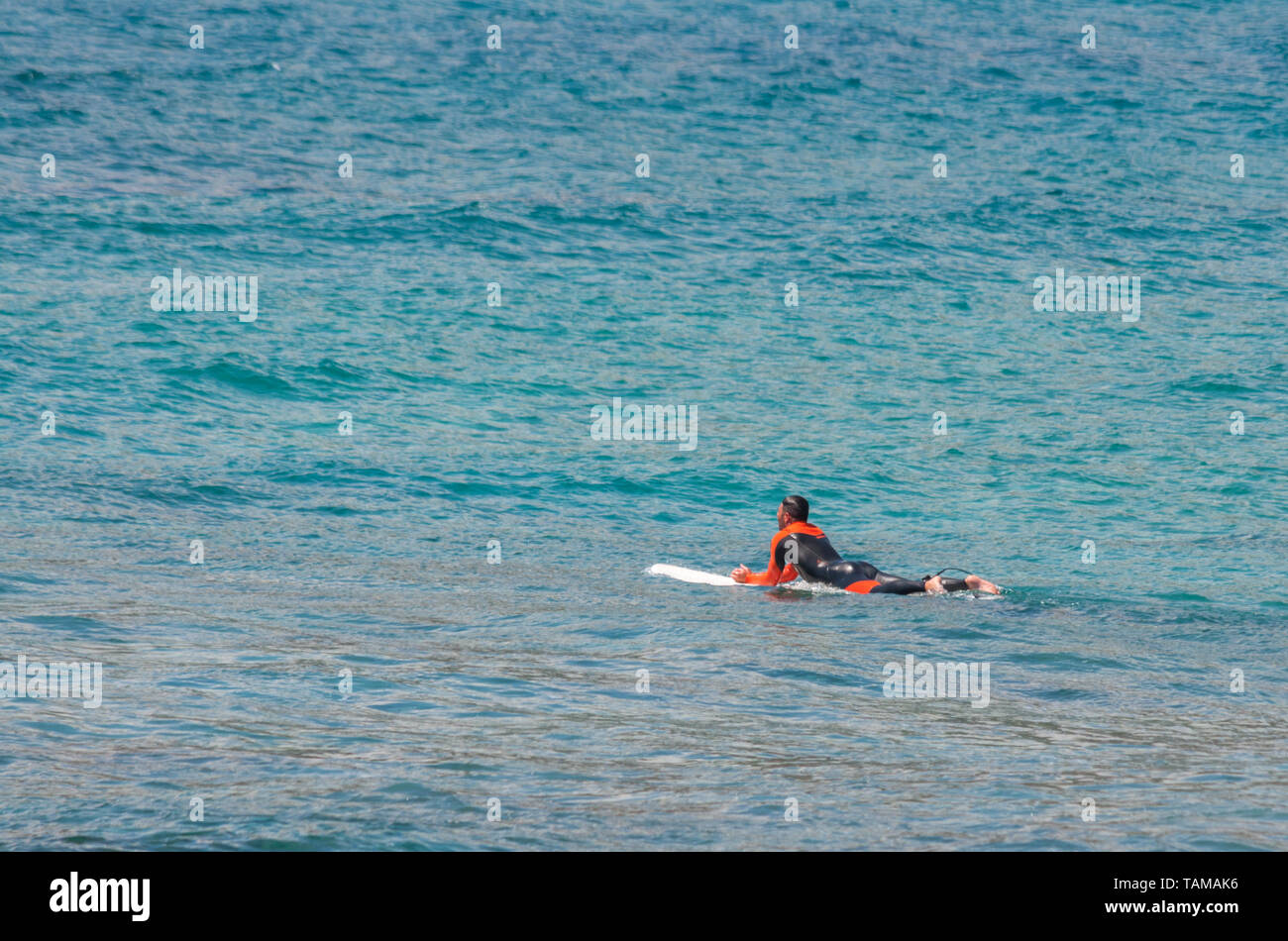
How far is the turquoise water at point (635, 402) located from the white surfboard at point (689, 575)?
0.46m

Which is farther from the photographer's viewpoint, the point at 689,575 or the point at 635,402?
the point at 635,402

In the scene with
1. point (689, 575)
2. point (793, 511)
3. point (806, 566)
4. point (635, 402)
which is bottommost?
point (689, 575)

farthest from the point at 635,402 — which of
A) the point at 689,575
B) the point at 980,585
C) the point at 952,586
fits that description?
the point at 980,585

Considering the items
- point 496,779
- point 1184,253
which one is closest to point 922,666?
point 496,779

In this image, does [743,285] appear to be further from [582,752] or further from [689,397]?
[582,752]

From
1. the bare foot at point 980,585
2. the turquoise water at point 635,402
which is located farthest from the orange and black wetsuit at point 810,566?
the bare foot at point 980,585

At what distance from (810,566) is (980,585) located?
197 cm

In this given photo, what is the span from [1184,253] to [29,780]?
31.6 meters

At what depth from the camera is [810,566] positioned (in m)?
15.4

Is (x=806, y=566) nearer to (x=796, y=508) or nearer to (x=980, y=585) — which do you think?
(x=796, y=508)

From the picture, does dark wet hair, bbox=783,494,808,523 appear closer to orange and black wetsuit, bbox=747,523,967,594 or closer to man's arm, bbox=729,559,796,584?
orange and black wetsuit, bbox=747,523,967,594

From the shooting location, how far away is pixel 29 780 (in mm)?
8141

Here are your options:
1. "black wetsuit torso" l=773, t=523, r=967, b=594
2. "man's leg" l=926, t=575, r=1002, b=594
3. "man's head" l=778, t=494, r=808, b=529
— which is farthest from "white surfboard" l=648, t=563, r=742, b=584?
"man's leg" l=926, t=575, r=1002, b=594
